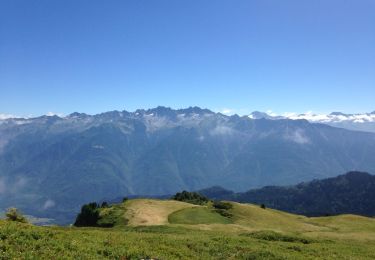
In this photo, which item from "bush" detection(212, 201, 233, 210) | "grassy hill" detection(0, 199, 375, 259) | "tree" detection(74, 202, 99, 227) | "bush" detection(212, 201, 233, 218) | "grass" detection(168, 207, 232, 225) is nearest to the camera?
"grassy hill" detection(0, 199, 375, 259)

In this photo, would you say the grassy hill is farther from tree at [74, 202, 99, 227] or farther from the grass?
tree at [74, 202, 99, 227]

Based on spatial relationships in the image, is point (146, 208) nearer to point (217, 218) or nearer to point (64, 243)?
point (217, 218)

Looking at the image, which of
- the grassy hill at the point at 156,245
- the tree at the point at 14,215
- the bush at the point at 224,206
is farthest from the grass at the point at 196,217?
the tree at the point at 14,215

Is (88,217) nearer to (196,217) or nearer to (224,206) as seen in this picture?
(196,217)

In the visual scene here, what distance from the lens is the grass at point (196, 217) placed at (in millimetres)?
82938

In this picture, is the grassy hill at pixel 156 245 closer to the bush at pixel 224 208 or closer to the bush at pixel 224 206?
the bush at pixel 224 208

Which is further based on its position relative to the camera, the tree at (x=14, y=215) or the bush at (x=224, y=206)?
the bush at (x=224, y=206)

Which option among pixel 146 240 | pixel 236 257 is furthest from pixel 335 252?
pixel 146 240

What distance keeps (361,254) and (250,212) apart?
162 ft

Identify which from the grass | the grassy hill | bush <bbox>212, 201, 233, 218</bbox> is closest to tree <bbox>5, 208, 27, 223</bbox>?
the grassy hill

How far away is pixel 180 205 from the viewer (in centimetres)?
10625

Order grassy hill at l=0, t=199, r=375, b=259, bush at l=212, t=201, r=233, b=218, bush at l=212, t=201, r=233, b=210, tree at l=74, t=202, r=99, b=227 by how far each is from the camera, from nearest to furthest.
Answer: grassy hill at l=0, t=199, r=375, b=259
tree at l=74, t=202, r=99, b=227
bush at l=212, t=201, r=233, b=218
bush at l=212, t=201, r=233, b=210

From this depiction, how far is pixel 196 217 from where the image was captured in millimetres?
86438

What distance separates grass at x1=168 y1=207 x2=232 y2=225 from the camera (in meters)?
82.9
